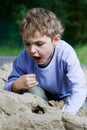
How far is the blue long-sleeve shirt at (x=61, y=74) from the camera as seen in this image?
2170 mm

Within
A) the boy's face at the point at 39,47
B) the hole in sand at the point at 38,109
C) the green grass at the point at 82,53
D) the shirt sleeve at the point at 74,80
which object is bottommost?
the green grass at the point at 82,53

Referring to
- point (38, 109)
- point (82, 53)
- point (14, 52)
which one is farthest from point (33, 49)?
point (82, 53)

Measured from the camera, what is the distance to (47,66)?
225cm

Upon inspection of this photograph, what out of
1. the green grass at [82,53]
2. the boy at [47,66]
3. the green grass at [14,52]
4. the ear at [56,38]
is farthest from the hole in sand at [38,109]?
the green grass at [82,53]

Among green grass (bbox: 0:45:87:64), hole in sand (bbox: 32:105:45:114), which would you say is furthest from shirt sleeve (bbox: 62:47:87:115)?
green grass (bbox: 0:45:87:64)

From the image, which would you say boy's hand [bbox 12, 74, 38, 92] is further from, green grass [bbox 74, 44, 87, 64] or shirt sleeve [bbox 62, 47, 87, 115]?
green grass [bbox 74, 44, 87, 64]

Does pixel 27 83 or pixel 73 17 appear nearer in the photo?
pixel 27 83

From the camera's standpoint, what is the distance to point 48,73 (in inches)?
89.1

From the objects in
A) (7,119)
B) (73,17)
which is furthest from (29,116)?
(73,17)

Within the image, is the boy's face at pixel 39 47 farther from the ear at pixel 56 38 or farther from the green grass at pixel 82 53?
the green grass at pixel 82 53

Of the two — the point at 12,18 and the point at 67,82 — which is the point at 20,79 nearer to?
the point at 67,82

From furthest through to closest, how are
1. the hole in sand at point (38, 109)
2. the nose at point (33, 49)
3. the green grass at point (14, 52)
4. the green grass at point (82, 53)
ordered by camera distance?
1. the green grass at point (82, 53)
2. the green grass at point (14, 52)
3. the nose at point (33, 49)
4. the hole in sand at point (38, 109)

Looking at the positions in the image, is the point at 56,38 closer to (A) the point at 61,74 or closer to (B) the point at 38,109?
(A) the point at 61,74

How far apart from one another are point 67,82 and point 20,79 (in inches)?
9.3
